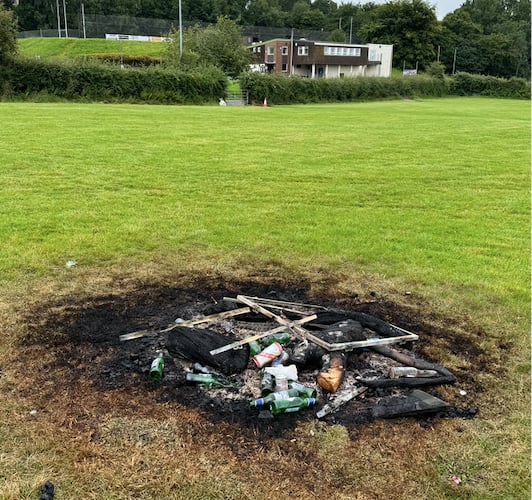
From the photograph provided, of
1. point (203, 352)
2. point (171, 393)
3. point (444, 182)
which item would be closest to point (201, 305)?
point (203, 352)

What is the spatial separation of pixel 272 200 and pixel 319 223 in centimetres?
177

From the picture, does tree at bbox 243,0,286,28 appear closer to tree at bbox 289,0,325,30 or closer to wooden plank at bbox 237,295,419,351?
tree at bbox 289,0,325,30

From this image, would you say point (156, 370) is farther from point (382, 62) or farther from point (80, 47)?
point (382, 62)

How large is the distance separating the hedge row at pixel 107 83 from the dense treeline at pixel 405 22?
43.3 m

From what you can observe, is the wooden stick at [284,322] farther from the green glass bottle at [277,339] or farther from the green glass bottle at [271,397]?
the green glass bottle at [271,397]

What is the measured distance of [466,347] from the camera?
4.68 metres

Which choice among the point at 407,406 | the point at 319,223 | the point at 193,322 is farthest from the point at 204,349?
the point at 319,223

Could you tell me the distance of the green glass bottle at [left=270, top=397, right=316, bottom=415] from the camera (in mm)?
3580

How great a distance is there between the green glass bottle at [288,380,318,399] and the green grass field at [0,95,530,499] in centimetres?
38

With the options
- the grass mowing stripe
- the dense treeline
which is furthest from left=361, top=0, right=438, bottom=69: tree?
the grass mowing stripe

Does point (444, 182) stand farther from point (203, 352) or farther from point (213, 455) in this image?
point (213, 455)

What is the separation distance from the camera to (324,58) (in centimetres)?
7969

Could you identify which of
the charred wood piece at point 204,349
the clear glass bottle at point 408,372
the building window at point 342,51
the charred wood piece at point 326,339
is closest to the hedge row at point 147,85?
the building window at point 342,51

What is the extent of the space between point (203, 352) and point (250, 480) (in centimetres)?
125
